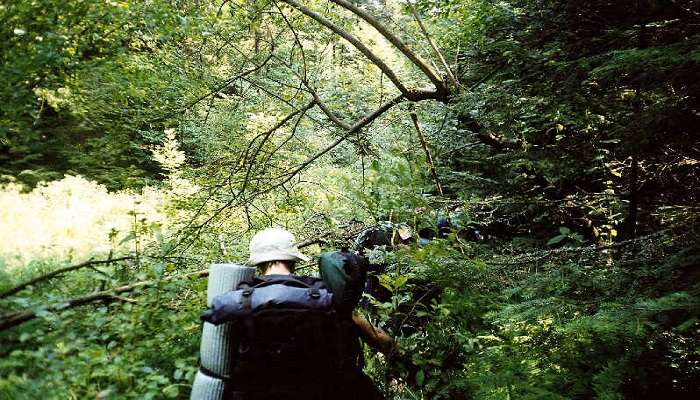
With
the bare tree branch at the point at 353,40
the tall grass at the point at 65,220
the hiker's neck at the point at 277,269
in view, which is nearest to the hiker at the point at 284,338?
the hiker's neck at the point at 277,269

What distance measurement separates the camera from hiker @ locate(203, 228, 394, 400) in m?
2.16

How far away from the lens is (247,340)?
218 cm

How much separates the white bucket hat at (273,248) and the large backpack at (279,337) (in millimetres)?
328

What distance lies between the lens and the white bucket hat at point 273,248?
8.73ft

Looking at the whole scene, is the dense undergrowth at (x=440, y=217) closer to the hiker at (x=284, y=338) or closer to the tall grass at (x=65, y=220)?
the tall grass at (x=65, y=220)

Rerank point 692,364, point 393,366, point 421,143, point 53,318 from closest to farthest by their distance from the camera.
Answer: point 53,318, point 692,364, point 393,366, point 421,143

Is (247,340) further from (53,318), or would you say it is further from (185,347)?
(53,318)

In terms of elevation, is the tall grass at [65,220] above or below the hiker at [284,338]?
above

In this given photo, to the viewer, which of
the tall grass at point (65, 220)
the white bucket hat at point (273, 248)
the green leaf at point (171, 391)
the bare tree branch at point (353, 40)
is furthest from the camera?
the bare tree branch at point (353, 40)

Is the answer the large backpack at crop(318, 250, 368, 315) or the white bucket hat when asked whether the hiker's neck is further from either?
the large backpack at crop(318, 250, 368, 315)

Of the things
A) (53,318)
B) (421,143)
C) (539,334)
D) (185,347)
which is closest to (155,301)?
(185,347)

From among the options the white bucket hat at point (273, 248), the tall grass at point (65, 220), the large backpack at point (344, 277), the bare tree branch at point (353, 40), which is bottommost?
the large backpack at point (344, 277)

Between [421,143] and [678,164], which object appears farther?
[421,143]

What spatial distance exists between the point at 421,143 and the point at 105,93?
4243mm
